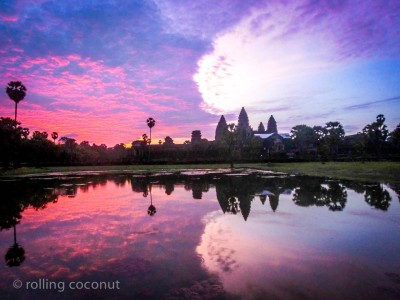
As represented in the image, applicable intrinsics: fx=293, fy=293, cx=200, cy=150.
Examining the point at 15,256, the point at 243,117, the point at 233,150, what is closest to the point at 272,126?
the point at 243,117

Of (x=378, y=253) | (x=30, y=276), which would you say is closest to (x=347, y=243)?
(x=378, y=253)

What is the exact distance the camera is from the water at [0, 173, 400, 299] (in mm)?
6371

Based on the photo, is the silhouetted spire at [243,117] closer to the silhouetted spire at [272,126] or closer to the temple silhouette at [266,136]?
the temple silhouette at [266,136]

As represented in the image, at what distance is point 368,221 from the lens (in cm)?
1230

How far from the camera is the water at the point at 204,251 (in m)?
6.37

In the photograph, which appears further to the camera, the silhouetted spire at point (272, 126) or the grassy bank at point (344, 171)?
the silhouetted spire at point (272, 126)

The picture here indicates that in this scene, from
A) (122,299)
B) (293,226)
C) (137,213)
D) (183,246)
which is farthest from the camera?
(137,213)

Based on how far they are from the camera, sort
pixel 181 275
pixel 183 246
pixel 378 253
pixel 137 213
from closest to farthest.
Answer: pixel 181 275 < pixel 378 253 < pixel 183 246 < pixel 137 213

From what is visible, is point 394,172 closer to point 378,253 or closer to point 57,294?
point 378,253

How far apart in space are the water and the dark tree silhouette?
3 centimetres

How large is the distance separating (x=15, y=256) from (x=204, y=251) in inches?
220

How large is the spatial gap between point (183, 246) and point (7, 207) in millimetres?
12922

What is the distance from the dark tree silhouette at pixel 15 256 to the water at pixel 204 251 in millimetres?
29

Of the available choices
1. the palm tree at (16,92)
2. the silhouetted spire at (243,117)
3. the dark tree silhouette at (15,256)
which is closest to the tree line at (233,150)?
the palm tree at (16,92)
